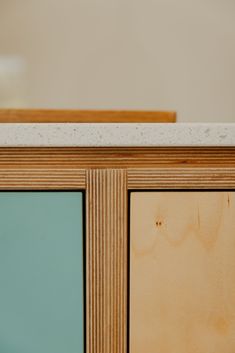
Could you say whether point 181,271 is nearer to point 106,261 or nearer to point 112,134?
point 106,261

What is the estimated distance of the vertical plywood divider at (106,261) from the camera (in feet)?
1.53

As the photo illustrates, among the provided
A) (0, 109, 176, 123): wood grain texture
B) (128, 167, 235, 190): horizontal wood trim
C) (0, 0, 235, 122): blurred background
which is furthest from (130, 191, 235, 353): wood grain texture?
(0, 0, 235, 122): blurred background

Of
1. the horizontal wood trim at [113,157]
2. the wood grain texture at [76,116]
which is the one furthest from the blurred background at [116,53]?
the horizontal wood trim at [113,157]

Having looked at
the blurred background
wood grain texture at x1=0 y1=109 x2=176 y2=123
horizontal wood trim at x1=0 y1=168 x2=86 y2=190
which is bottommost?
horizontal wood trim at x1=0 y1=168 x2=86 y2=190

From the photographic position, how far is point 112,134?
45 centimetres

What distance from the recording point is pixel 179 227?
0.48 meters

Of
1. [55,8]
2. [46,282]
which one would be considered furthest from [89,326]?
[55,8]

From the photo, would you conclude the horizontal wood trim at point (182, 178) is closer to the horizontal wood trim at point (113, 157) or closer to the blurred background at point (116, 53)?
the horizontal wood trim at point (113, 157)

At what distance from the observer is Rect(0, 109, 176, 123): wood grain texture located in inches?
31.7

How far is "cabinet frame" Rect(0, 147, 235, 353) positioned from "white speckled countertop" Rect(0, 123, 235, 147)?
1 centimetres

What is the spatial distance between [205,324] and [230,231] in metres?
0.14

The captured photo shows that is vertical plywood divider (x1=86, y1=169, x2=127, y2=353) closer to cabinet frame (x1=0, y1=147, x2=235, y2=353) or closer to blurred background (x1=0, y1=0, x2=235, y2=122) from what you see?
cabinet frame (x1=0, y1=147, x2=235, y2=353)

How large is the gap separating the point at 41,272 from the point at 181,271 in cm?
19

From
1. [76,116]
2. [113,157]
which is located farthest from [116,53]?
[113,157]
